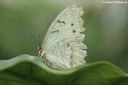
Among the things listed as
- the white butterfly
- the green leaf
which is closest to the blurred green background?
the white butterfly

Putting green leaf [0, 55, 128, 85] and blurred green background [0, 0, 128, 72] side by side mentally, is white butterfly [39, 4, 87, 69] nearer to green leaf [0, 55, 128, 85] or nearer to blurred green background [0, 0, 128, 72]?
green leaf [0, 55, 128, 85]

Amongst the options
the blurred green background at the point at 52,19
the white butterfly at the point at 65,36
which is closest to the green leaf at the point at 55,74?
the white butterfly at the point at 65,36

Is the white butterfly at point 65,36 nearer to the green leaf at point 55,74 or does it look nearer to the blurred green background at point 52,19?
the green leaf at point 55,74

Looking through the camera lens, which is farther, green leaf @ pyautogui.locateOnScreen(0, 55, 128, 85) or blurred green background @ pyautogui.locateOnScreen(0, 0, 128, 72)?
blurred green background @ pyautogui.locateOnScreen(0, 0, 128, 72)

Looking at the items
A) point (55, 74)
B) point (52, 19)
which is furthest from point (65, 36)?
point (52, 19)

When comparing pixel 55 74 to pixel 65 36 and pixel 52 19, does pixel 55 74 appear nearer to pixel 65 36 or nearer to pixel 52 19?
pixel 65 36

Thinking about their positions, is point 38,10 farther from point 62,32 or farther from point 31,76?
point 31,76
